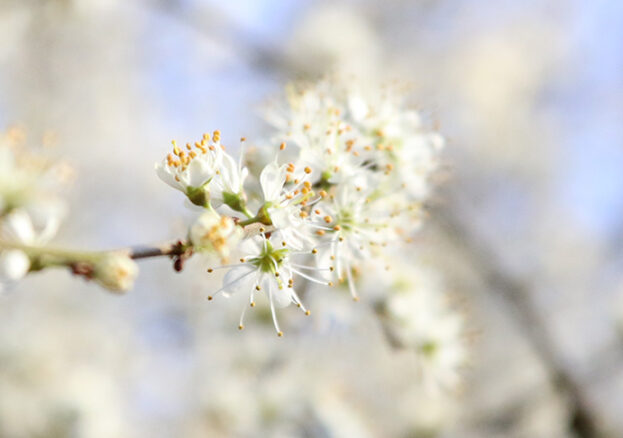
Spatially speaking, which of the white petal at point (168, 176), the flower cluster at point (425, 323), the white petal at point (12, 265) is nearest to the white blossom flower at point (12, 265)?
the white petal at point (12, 265)

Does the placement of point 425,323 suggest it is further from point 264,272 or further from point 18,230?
point 18,230

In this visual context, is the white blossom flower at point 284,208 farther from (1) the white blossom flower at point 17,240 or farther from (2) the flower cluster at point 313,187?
(1) the white blossom flower at point 17,240

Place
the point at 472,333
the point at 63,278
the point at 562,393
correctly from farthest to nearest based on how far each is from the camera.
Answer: the point at 63,278, the point at 562,393, the point at 472,333

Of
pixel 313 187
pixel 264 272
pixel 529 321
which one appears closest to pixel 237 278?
pixel 264 272

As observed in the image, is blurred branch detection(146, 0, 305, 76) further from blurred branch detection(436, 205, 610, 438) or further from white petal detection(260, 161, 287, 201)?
white petal detection(260, 161, 287, 201)

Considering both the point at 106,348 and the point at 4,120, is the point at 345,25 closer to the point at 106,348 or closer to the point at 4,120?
the point at 4,120

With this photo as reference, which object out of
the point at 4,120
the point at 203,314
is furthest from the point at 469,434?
the point at 4,120

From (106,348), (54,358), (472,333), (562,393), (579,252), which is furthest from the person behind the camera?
(579,252)
